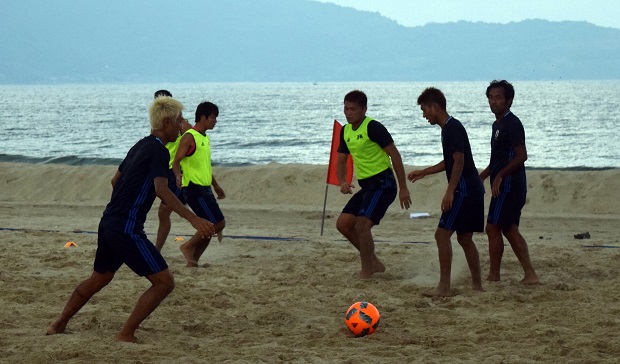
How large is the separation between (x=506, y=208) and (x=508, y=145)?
1.79 ft

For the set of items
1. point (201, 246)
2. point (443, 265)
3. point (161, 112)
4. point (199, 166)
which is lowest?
point (201, 246)

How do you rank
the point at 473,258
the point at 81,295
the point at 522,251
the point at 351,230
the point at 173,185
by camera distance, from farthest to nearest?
the point at 173,185
the point at 351,230
the point at 522,251
the point at 473,258
the point at 81,295

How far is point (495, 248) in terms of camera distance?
7812mm

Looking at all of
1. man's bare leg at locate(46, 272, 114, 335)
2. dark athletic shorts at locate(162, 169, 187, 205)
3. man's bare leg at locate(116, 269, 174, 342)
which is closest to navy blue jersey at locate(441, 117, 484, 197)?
man's bare leg at locate(116, 269, 174, 342)

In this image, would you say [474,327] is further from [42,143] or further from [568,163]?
[42,143]

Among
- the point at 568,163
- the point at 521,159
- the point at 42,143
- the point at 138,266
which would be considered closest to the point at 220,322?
the point at 138,266

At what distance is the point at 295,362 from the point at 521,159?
305 cm

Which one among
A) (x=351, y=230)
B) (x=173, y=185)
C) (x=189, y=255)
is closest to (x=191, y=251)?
(x=189, y=255)

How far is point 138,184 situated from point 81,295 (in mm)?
939

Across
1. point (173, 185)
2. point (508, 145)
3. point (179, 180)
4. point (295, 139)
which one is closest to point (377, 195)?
point (508, 145)

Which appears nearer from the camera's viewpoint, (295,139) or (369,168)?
(369,168)

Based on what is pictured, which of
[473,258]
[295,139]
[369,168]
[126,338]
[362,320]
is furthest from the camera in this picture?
[295,139]

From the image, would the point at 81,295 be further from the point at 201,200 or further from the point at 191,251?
the point at 191,251

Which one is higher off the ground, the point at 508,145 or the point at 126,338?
the point at 508,145
